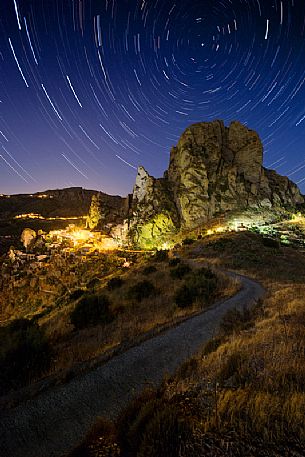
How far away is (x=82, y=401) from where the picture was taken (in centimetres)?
450

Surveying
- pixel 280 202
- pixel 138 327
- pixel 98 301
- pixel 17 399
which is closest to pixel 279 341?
pixel 138 327

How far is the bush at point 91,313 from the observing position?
11508 millimetres

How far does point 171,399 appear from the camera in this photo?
3.65m

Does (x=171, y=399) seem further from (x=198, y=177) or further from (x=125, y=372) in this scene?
(x=198, y=177)

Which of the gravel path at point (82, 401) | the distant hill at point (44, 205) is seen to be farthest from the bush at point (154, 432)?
the distant hill at point (44, 205)

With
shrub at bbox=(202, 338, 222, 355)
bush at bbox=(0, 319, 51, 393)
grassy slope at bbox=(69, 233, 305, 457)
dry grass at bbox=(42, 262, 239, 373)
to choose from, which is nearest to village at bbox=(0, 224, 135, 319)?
dry grass at bbox=(42, 262, 239, 373)

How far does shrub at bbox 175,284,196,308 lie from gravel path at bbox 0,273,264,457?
516cm

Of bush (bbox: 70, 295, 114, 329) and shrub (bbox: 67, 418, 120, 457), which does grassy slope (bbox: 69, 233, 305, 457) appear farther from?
bush (bbox: 70, 295, 114, 329)

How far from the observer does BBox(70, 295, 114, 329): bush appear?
11508 mm

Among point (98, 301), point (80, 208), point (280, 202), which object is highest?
point (80, 208)

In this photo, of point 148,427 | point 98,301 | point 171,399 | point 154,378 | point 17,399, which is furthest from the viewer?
point 98,301

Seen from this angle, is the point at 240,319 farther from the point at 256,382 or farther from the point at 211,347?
the point at 256,382

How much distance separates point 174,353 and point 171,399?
306cm

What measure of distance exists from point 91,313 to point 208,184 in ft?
293
